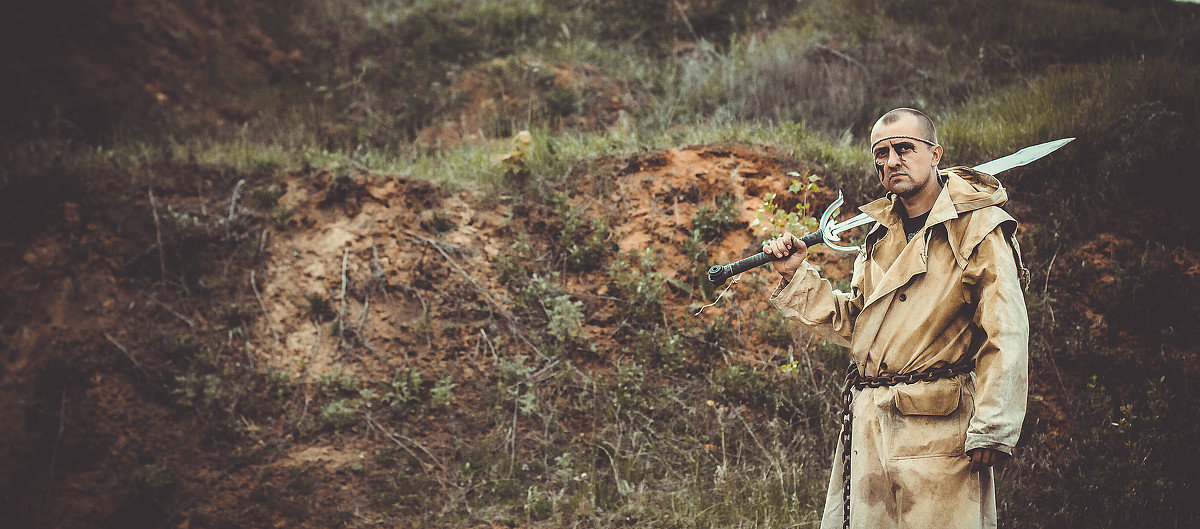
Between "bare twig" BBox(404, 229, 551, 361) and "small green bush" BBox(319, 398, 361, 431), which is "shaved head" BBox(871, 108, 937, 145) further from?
"small green bush" BBox(319, 398, 361, 431)

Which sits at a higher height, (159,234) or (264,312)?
(159,234)

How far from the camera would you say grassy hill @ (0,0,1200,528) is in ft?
13.5

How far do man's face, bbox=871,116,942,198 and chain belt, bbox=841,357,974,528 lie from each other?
612mm

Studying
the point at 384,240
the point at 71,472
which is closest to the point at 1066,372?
the point at 384,240

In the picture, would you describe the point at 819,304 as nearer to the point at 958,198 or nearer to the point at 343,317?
the point at 958,198

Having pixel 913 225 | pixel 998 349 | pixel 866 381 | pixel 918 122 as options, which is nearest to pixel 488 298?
pixel 866 381

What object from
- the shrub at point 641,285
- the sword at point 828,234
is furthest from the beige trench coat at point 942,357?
the shrub at point 641,285

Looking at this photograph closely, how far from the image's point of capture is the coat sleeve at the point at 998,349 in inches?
73.4

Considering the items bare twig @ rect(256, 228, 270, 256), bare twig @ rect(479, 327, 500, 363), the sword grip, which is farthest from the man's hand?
bare twig @ rect(256, 228, 270, 256)

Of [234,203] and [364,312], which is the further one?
[234,203]

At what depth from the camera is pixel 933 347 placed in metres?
2.14

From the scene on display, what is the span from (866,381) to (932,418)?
280mm

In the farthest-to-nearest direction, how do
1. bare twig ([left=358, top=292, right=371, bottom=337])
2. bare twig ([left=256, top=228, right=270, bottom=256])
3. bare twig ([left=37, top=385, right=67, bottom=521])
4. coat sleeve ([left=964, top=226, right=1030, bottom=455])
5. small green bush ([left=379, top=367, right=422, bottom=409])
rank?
1. bare twig ([left=256, top=228, right=270, bottom=256])
2. bare twig ([left=358, top=292, right=371, bottom=337])
3. small green bush ([left=379, top=367, right=422, bottom=409])
4. bare twig ([left=37, top=385, right=67, bottom=521])
5. coat sleeve ([left=964, top=226, right=1030, bottom=455])

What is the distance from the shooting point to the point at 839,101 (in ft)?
21.6
